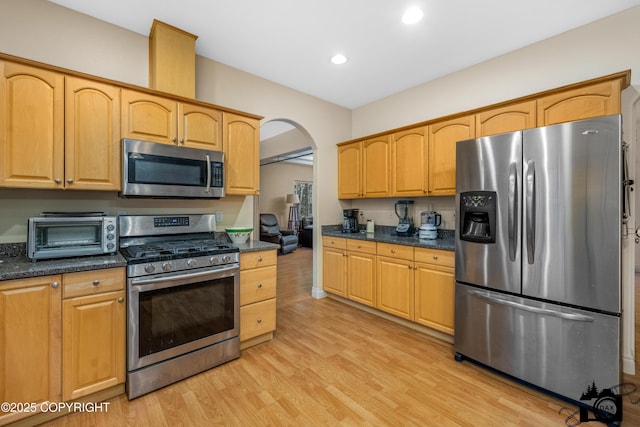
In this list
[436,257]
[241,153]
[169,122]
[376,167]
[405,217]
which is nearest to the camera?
[169,122]

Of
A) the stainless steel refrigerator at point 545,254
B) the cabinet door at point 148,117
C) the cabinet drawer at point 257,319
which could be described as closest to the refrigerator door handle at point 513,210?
the stainless steel refrigerator at point 545,254

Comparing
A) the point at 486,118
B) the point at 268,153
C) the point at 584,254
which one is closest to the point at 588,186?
the point at 584,254

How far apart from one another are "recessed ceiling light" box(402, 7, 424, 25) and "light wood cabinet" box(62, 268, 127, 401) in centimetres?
288

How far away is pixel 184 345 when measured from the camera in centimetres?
210

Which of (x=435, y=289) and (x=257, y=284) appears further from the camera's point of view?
(x=435, y=289)

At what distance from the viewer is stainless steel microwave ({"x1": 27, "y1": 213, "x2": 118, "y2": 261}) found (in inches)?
69.7

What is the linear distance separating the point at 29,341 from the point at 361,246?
113 inches

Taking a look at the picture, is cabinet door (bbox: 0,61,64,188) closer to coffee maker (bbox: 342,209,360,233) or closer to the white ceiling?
the white ceiling

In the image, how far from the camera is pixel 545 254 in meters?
1.89

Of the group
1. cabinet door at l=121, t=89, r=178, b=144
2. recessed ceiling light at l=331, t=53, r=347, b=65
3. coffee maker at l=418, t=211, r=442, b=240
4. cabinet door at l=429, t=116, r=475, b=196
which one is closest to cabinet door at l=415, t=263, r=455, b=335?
coffee maker at l=418, t=211, r=442, b=240

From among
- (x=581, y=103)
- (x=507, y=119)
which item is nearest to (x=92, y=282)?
(x=507, y=119)

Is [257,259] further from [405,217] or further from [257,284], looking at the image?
[405,217]

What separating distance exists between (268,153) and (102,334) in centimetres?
557

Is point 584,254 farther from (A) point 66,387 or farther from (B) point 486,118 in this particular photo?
(A) point 66,387
